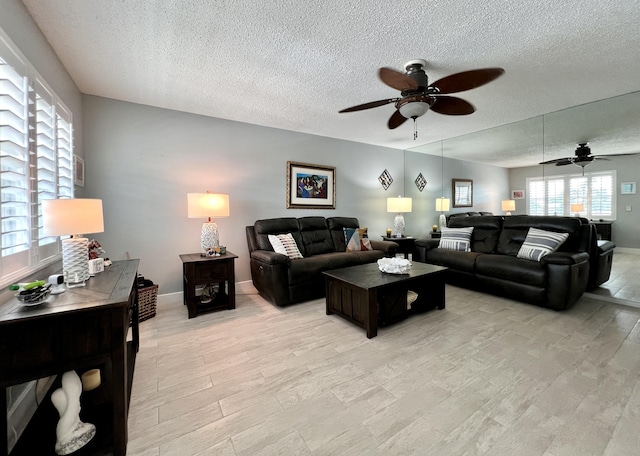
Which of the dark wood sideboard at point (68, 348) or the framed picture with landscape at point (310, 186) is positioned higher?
the framed picture with landscape at point (310, 186)

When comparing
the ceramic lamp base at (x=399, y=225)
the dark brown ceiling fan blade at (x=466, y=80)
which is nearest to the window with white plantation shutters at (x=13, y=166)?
the dark brown ceiling fan blade at (x=466, y=80)

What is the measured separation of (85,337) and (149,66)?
227 cm

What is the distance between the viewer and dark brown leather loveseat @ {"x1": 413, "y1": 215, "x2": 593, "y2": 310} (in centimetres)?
277

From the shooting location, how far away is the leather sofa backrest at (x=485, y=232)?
385 centimetres

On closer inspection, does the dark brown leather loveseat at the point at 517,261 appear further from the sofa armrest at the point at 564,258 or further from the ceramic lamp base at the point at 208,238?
the ceramic lamp base at the point at 208,238

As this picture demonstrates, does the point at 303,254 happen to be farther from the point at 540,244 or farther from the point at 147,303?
the point at 540,244

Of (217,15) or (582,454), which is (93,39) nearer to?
(217,15)

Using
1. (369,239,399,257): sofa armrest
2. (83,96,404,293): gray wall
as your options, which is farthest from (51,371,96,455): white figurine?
(369,239,399,257): sofa armrest

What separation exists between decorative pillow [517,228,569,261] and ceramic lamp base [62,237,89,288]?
427cm

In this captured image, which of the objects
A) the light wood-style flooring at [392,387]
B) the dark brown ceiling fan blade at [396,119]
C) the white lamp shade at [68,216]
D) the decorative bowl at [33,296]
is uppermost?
the dark brown ceiling fan blade at [396,119]

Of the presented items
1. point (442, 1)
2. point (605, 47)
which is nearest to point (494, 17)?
point (442, 1)

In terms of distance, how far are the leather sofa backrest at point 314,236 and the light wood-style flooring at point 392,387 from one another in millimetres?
1318

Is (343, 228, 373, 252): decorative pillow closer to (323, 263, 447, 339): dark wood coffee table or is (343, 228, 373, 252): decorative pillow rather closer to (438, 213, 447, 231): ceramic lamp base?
(323, 263, 447, 339): dark wood coffee table

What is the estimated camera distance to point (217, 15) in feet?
5.57
